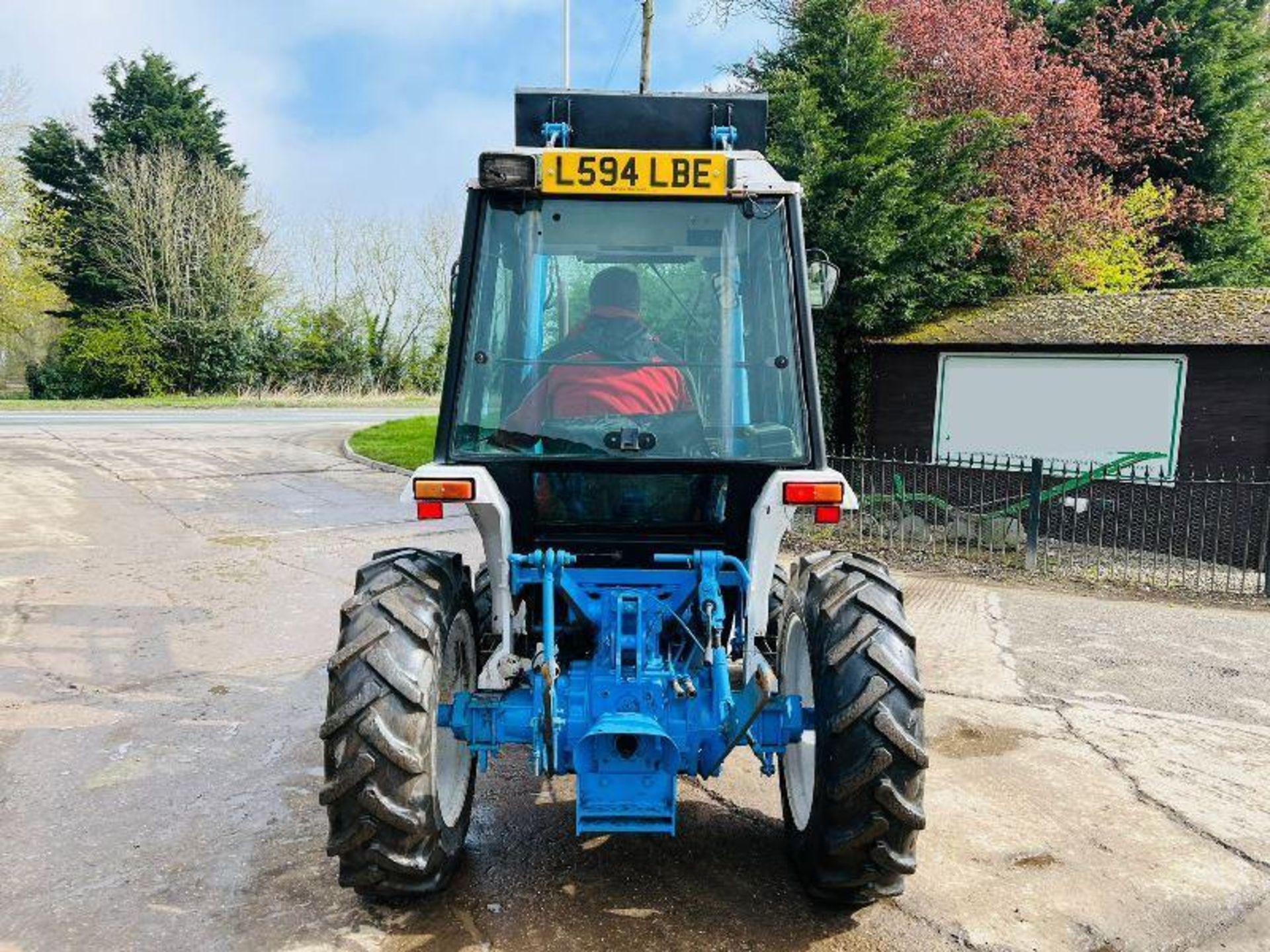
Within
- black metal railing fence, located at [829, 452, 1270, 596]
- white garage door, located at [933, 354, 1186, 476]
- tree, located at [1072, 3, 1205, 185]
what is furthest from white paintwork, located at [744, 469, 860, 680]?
tree, located at [1072, 3, 1205, 185]

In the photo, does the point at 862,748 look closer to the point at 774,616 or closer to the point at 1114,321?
the point at 774,616

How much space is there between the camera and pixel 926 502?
11555 mm

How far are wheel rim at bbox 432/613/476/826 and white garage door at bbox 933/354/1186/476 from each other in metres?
9.26

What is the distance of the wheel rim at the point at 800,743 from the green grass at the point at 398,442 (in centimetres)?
1167

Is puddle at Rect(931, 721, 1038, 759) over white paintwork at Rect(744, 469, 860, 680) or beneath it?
beneath

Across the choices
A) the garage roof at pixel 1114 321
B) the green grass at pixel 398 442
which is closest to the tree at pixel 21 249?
the green grass at pixel 398 442

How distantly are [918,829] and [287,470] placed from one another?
14.1 metres

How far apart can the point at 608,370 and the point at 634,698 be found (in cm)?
121

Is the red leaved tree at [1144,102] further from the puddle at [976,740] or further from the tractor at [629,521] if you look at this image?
the tractor at [629,521]

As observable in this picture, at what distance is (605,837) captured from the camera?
12.6ft

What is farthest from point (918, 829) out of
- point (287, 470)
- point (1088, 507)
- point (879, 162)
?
point (287, 470)

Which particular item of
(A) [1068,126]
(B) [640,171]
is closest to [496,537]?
(B) [640,171]

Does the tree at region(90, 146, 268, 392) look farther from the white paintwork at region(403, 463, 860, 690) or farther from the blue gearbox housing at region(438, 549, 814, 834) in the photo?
the blue gearbox housing at region(438, 549, 814, 834)

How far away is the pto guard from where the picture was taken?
305 cm
